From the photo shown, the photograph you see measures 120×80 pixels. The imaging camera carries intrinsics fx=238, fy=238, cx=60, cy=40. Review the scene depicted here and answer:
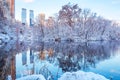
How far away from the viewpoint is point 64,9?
57.2 m

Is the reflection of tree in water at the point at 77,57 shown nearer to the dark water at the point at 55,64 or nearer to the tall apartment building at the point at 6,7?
the dark water at the point at 55,64

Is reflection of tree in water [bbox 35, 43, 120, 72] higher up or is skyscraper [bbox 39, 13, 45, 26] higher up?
skyscraper [bbox 39, 13, 45, 26]

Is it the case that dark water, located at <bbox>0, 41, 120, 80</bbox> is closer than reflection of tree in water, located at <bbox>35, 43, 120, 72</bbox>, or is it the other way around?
dark water, located at <bbox>0, 41, 120, 80</bbox>

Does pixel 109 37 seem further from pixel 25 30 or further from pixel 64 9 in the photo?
pixel 25 30

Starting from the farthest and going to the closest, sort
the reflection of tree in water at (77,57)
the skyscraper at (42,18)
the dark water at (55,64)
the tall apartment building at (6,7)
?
the skyscraper at (42,18)
the tall apartment building at (6,7)
the reflection of tree in water at (77,57)
the dark water at (55,64)

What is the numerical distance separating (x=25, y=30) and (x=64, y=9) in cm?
1962

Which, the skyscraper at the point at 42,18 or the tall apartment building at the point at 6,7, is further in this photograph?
the skyscraper at the point at 42,18

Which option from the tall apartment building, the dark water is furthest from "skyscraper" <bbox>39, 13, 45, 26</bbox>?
the dark water

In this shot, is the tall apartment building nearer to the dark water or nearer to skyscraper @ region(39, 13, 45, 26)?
the dark water

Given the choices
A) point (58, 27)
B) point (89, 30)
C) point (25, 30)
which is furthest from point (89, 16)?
point (25, 30)

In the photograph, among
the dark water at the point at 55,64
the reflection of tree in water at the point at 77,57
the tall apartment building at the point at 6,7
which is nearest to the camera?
the dark water at the point at 55,64

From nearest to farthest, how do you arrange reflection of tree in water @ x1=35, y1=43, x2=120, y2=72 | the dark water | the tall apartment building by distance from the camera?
the dark water → reflection of tree in water @ x1=35, y1=43, x2=120, y2=72 → the tall apartment building

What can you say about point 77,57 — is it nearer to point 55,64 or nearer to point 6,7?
point 55,64

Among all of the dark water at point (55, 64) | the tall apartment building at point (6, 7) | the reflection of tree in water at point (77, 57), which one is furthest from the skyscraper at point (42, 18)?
the dark water at point (55, 64)
